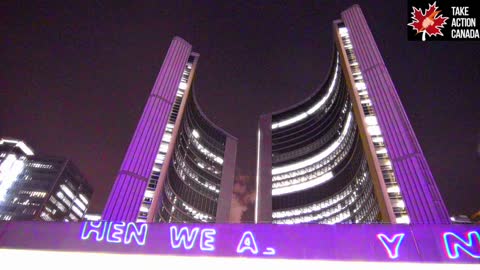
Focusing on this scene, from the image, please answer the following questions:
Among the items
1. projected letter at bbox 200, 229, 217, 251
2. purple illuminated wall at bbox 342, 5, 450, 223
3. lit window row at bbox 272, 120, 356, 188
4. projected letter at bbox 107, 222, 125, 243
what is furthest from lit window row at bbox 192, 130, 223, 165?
projected letter at bbox 200, 229, 217, 251

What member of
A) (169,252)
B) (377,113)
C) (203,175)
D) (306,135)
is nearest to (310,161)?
(306,135)

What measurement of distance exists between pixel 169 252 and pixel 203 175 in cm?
11577

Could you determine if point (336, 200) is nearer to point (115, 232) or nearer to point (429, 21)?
point (429, 21)

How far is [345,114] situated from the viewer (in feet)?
325

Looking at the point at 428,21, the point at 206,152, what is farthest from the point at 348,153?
the point at 428,21

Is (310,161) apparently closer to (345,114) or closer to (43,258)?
(345,114)

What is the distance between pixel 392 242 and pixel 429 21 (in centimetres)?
2917

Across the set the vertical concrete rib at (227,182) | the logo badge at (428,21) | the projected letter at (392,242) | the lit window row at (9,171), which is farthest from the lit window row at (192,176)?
the projected letter at (392,242)

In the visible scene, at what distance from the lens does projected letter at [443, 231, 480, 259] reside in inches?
320

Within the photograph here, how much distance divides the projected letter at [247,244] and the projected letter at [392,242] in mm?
3514

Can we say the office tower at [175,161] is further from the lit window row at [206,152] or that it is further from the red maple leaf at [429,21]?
the red maple leaf at [429,21]

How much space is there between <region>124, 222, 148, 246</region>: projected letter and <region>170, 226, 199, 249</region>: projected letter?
2.79ft

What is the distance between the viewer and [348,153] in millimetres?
99438

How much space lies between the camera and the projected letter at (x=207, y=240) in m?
8.86
